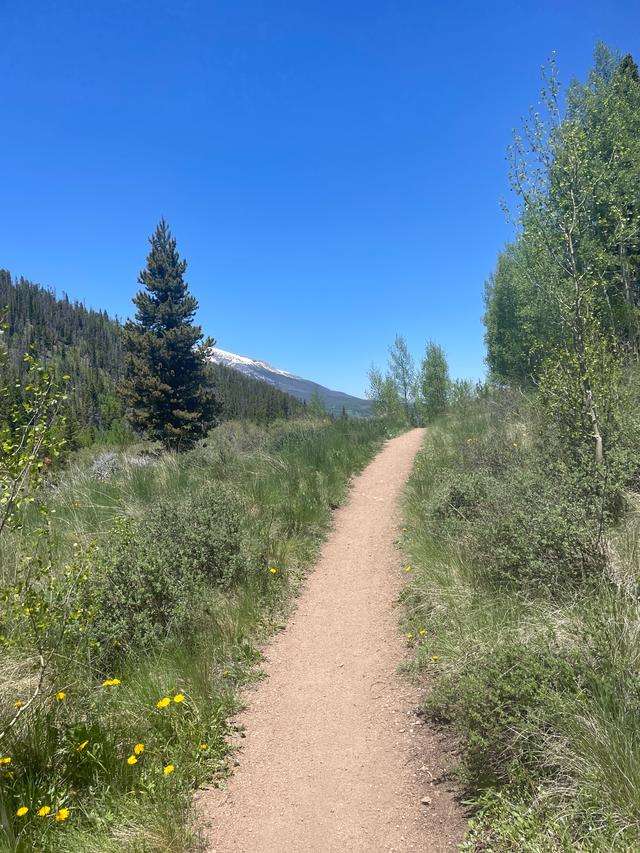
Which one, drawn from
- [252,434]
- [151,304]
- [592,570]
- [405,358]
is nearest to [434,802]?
[592,570]

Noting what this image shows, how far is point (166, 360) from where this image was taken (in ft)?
88.6

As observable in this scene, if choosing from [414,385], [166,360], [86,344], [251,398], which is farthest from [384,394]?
[86,344]

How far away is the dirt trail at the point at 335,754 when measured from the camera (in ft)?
7.66

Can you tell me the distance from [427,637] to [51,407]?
3433 mm

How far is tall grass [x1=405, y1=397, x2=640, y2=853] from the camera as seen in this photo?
192cm

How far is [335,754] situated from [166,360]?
26.7 meters

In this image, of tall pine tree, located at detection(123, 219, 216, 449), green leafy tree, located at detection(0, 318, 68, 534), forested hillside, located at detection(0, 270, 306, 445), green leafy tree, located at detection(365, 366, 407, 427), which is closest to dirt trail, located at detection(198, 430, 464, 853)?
green leafy tree, located at detection(0, 318, 68, 534)

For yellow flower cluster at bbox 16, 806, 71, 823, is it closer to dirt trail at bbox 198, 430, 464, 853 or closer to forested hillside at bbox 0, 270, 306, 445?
dirt trail at bbox 198, 430, 464, 853

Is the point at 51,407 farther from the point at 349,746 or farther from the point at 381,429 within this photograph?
the point at 381,429

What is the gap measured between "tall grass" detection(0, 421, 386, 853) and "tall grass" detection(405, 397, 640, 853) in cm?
156

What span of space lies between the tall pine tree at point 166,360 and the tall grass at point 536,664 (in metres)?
22.7

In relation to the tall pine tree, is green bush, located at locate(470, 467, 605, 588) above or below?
below

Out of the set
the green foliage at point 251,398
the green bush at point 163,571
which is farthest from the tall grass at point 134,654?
the green foliage at point 251,398

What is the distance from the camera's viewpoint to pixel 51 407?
2.72 meters
